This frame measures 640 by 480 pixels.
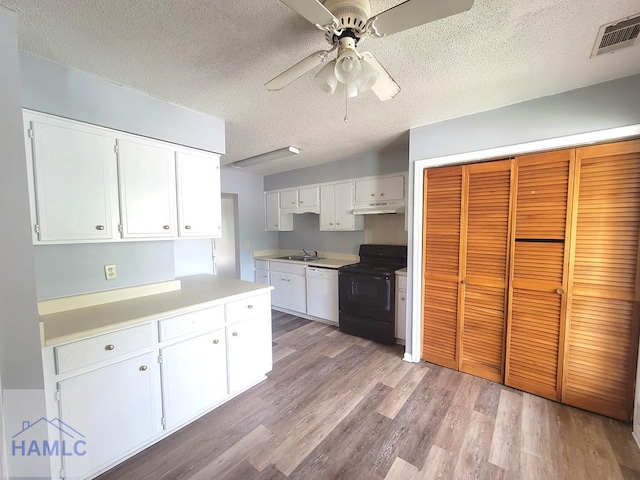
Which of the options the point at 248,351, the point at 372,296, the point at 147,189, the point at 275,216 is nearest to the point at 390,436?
the point at 248,351

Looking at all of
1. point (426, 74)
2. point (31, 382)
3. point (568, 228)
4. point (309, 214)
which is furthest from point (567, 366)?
point (309, 214)

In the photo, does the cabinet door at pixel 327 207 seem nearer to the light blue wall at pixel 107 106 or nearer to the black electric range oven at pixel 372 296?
Answer: the black electric range oven at pixel 372 296

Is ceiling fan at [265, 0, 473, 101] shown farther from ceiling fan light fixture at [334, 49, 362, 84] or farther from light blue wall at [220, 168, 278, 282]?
light blue wall at [220, 168, 278, 282]

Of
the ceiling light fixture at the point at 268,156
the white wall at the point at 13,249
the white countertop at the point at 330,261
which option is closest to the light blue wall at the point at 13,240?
the white wall at the point at 13,249

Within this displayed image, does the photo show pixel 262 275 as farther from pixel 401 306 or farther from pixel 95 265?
pixel 95 265

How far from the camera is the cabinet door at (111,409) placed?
138cm

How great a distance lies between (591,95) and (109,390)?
3.69 metres

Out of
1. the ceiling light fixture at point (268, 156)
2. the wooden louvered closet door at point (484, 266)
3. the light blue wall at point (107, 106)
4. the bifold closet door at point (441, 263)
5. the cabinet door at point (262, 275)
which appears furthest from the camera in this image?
the cabinet door at point (262, 275)

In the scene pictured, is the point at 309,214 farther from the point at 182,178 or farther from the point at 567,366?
the point at 567,366

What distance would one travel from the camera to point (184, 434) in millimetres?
1813

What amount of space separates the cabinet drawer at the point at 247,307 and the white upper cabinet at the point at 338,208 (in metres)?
1.85

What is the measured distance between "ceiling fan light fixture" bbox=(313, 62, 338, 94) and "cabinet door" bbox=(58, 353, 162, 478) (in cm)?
188

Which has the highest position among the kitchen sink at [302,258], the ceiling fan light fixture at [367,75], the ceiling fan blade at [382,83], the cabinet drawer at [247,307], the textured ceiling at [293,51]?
the textured ceiling at [293,51]

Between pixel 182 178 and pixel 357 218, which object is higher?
pixel 182 178
